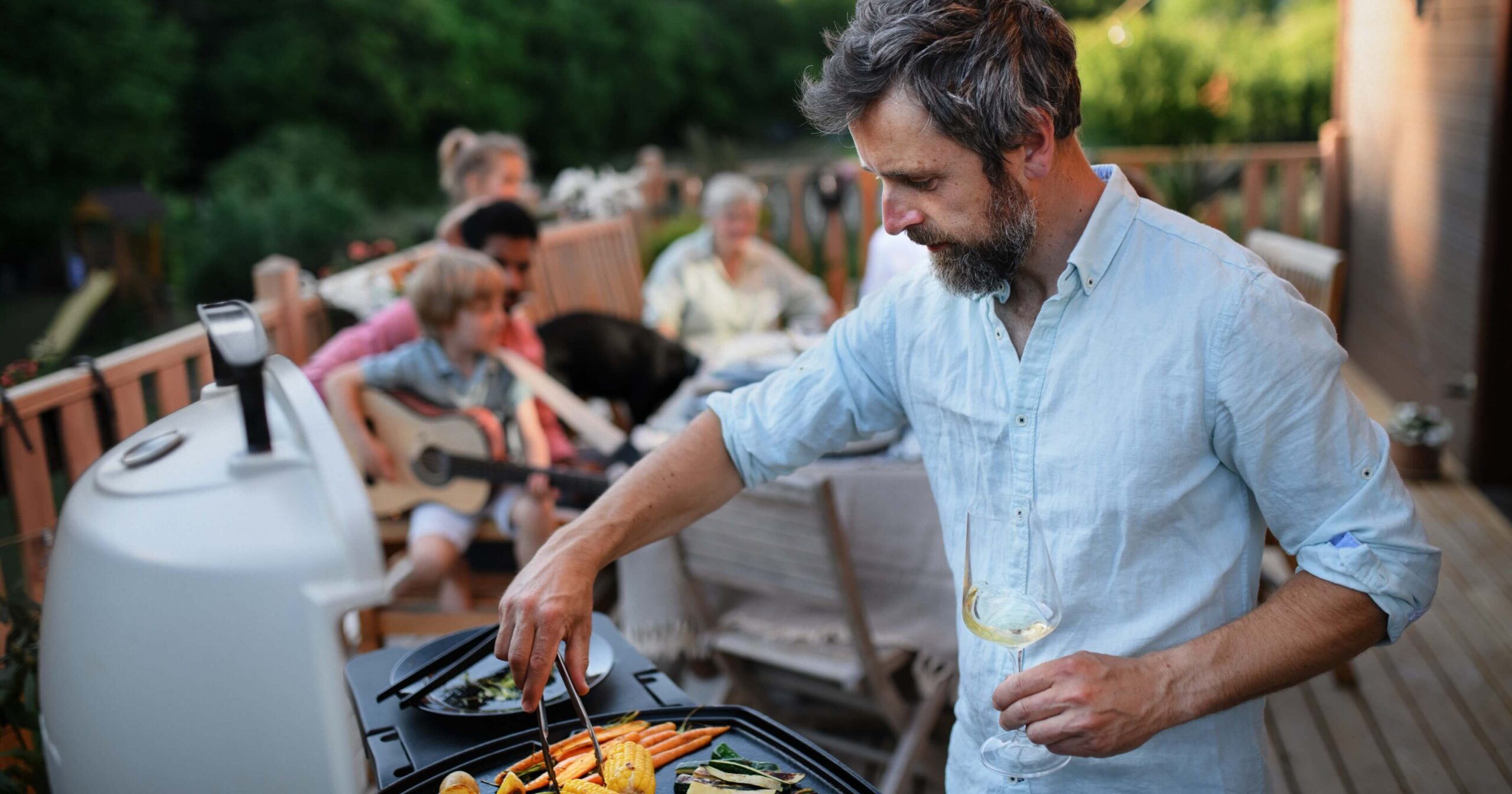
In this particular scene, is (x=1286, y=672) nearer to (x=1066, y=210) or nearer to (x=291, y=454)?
(x=1066, y=210)

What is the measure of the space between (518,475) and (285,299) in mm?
1039

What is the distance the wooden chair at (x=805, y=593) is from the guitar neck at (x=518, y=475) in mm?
Result: 461

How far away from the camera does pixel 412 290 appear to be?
3.43 m

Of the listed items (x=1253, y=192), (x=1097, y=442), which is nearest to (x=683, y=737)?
(x=1097, y=442)

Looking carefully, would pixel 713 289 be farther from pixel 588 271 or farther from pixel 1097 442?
pixel 1097 442

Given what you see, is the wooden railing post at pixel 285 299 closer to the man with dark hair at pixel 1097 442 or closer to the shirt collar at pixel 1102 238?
the man with dark hair at pixel 1097 442

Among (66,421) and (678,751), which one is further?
(66,421)

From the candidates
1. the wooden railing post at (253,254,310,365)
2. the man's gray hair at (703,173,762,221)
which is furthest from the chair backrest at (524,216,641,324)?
the wooden railing post at (253,254,310,365)

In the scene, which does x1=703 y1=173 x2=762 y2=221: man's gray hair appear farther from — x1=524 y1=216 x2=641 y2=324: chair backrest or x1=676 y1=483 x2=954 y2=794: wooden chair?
x1=676 y1=483 x2=954 y2=794: wooden chair

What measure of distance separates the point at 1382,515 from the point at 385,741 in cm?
114

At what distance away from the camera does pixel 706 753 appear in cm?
136

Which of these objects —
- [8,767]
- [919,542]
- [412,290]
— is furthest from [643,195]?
[8,767]

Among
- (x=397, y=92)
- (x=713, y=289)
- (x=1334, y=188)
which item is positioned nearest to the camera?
(x=713, y=289)

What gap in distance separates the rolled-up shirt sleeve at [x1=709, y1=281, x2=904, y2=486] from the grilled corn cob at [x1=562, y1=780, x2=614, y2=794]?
19.8 inches
